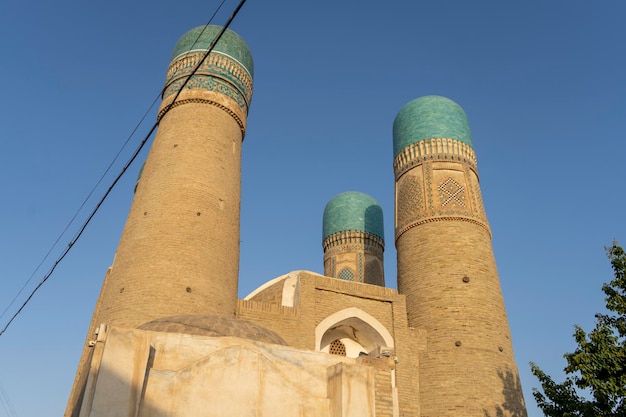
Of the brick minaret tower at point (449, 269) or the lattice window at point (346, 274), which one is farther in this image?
the lattice window at point (346, 274)

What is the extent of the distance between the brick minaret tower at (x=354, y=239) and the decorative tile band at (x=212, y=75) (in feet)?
25.6

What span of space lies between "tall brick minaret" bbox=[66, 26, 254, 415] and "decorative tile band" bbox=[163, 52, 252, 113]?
0.09 ft

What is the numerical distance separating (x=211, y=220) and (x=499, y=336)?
7012 millimetres

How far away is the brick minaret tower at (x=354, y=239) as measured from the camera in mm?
20141

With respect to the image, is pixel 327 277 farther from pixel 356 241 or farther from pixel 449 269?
A: pixel 356 241

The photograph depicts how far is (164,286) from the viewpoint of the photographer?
10492 millimetres

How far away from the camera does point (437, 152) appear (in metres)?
14.7

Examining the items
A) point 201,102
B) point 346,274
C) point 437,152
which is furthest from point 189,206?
point 346,274

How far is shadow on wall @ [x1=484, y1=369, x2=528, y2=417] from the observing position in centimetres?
1145

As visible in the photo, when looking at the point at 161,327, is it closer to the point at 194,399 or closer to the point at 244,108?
the point at 194,399

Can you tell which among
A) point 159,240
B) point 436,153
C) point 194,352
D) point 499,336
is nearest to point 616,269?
point 499,336

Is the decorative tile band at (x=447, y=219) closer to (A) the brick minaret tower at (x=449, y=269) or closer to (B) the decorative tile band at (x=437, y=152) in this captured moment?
(A) the brick minaret tower at (x=449, y=269)

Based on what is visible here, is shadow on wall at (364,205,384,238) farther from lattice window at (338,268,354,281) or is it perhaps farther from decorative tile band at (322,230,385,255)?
lattice window at (338,268,354,281)

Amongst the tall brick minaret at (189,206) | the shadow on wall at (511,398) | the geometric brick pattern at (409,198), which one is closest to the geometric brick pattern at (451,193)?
the geometric brick pattern at (409,198)
